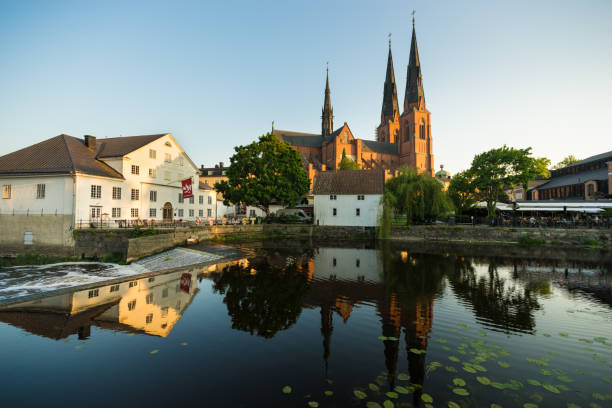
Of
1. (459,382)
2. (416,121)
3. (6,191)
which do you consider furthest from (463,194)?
(6,191)

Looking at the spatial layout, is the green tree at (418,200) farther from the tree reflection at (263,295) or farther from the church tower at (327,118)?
the church tower at (327,118)

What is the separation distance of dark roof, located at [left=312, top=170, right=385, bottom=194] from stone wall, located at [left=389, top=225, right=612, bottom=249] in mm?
7007

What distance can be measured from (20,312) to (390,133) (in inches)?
3790

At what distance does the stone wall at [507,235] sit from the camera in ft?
92.5

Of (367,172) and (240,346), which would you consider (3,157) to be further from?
(367,172)

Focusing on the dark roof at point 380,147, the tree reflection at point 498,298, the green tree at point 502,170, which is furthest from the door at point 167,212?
Answer: the dark roof at point 380,147

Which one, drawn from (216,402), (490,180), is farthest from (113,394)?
(490,180)

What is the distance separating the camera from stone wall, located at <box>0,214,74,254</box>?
2289 cm

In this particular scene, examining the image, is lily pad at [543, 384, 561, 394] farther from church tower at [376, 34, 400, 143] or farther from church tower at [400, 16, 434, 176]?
church tower at [376, 34, 400, 143]

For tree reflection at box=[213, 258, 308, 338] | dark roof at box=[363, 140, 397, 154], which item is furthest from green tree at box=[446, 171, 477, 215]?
dark roof at box=[363, 140, 397, 154]

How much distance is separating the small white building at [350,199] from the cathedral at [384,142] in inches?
1261

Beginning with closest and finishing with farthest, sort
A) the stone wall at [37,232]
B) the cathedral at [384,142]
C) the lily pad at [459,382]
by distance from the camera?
the lily pad at [459,382] → the stone wall at [37,232] → the cathedral at [384,142]

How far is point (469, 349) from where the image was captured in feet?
22.8

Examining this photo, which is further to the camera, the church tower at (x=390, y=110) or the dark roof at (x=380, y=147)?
the church tower at (x=390, y=110)
